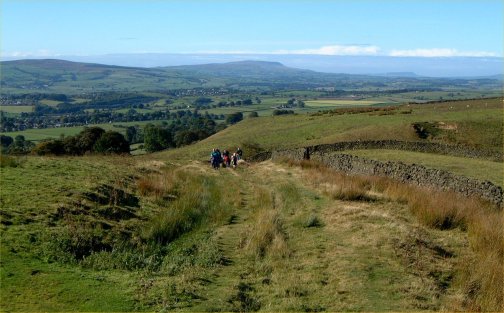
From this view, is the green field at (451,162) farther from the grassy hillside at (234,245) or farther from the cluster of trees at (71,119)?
the cluster of trees at (71,119)

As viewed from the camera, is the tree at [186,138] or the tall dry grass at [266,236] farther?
the tree at [186,138]

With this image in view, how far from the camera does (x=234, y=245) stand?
12.1 metres

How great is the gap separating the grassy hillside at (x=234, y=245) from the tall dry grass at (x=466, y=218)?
40 millimetres

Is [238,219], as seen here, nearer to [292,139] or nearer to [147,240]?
[147,240]

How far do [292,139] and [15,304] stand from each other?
4718cm

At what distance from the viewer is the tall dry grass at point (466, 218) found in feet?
29.5

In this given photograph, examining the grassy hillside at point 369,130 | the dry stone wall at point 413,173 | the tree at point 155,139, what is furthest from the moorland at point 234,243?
the tree at point 155,139

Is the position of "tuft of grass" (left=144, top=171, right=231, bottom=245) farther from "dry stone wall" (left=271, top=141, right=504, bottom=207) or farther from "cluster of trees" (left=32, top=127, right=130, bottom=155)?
"cluster of trees" (left=32, top=127, right=130, bottom=155)

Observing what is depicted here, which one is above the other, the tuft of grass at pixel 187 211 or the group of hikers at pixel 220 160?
the tuft of grass at pixel 187 211

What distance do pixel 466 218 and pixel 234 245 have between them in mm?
6841

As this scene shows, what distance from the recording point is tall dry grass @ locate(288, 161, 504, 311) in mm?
8977

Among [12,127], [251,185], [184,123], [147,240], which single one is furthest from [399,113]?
[12,127]

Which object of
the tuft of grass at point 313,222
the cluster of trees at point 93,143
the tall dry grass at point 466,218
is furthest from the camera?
the cluster of trees at point 93,143

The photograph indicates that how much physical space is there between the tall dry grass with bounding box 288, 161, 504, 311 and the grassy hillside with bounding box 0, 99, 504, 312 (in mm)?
40
